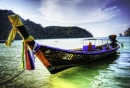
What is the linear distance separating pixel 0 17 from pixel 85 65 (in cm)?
19342

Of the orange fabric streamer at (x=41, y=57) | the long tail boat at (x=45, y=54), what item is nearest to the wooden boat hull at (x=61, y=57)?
the long tail boat at (x=45, y=54)

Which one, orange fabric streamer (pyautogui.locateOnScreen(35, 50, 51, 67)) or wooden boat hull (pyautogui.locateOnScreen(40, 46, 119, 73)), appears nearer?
orange fabric streamer (pyautogui.locateOnScreen(35, 50, 51, 67))

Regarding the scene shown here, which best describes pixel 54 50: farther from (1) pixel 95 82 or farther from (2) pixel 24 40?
(1) pixel 95 82

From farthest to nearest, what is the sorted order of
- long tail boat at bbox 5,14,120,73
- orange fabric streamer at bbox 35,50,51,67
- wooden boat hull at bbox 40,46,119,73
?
wooden boat hull at bbox 40,46,119,73
orange fabric streamer at bbox 35,50,51,67
long tail boat at bbox 5,14,120,73

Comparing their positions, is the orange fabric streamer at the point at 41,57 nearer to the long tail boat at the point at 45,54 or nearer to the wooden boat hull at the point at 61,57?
the long tail boat at the point at 45,54

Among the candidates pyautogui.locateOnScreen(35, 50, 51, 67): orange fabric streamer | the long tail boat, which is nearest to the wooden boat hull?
the long tail boat

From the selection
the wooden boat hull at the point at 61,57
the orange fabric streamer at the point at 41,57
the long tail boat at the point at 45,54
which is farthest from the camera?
the wooden boat hull at the point at 61,57

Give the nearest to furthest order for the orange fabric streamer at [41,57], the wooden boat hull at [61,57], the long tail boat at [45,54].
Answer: the long tail boat at [45,54] → the orange fabric streamer at [41,57] → the wooden boat hull at [61,57]

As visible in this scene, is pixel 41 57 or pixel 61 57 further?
pixel 61 57

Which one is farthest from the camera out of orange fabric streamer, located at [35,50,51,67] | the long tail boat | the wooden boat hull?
the wooden boat hull

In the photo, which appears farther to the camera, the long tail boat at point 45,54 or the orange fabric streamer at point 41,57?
the orange fabric streamer at point 41,57

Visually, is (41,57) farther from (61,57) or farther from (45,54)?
(61,57)

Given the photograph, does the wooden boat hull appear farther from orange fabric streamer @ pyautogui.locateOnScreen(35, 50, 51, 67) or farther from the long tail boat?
orange fabric streamer @ pyautogui.locateOnScreen(35, 50, 51, 67)

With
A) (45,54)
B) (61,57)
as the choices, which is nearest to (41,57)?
(45,54)
